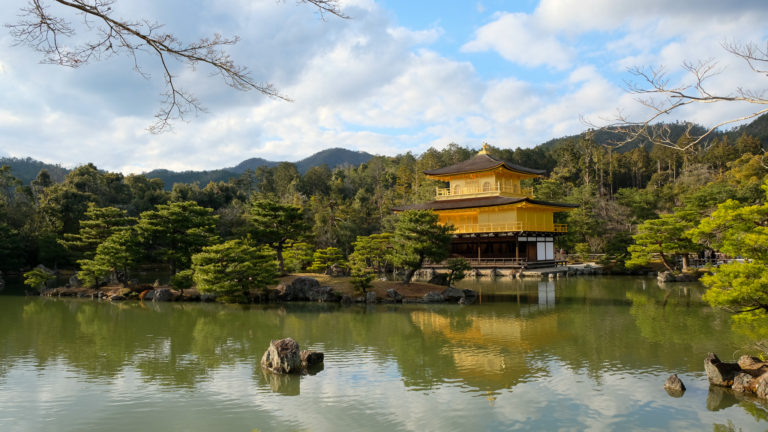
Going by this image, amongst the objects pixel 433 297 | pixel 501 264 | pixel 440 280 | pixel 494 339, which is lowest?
pixel 494 339

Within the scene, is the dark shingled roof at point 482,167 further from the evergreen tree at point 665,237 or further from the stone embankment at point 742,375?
the stone embankment at point 742,375

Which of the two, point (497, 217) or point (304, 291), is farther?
point (497, 217)

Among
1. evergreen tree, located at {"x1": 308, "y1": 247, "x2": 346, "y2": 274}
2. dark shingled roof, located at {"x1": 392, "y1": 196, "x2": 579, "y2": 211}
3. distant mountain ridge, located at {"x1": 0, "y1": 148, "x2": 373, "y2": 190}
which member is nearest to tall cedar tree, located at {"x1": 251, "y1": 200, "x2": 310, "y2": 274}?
evergreen tree, located at {"x1": 308, "y1": 247, "x2": 346, "y2": 274}

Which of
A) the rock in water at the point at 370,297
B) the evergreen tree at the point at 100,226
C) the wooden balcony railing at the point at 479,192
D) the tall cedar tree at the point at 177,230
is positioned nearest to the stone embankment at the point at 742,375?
the rock in water at the point at 370,297

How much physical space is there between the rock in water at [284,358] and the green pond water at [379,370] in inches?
10.9

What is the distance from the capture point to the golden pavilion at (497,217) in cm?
2714

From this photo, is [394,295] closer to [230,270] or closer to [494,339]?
[230,270]

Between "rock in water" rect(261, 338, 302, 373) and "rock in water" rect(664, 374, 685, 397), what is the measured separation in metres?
5.71

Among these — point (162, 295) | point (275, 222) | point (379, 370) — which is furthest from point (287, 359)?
point (275, 222)

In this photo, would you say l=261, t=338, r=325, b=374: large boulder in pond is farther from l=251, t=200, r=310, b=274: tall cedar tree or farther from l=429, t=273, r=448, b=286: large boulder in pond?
l=251, t=200, r=310, b=274: tall cedar tree

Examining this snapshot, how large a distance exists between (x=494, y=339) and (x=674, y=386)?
13.7 ft

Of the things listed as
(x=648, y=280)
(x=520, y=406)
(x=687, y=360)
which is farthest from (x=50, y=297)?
(x=648, y=280)

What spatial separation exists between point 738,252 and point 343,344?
25.3 ft

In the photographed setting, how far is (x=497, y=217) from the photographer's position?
1105 inches
